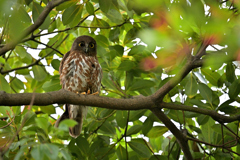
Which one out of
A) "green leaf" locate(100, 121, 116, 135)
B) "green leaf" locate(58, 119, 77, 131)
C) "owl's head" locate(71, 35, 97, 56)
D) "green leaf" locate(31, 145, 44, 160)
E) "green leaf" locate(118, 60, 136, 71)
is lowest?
"green leaf" locate(31, 145, 44, 160)

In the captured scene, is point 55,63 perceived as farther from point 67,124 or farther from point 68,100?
point 67,124

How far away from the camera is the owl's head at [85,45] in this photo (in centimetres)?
502

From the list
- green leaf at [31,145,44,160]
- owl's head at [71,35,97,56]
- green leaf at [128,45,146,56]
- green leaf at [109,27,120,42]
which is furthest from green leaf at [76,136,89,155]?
green leaf at [31,145,44,160]

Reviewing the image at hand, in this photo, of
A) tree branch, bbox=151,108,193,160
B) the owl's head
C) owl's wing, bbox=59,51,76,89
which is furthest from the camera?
the owl's head

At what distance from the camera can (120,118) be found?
12.1 feet

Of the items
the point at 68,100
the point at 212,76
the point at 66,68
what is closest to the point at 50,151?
the point at 68,100

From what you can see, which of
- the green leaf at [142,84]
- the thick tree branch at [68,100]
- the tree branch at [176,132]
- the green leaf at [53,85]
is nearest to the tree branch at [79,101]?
the thick tree branch at [68,100]

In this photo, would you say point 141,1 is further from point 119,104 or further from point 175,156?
point 175,156

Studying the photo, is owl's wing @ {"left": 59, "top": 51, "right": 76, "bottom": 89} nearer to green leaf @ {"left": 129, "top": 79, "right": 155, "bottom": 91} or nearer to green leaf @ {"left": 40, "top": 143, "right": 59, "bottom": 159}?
green leaf @ {"left": 129, "top": 79, "right": 155, "bottom": 91}

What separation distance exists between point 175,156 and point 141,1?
139 inches

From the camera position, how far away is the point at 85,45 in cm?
508

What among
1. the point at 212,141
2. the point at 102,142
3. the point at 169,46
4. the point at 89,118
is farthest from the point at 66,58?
the point at 169,46

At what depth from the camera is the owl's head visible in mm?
5016

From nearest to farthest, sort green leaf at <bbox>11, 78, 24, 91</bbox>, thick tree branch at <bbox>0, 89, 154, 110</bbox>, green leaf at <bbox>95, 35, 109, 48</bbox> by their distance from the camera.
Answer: thick tree branch at <bbox>0, 89, 154, 110</bbox>, green leaf at <bbox>95, 35, 109, 48</bbox>, green leaf at <bbox>11, 78, 24, 91</bbox>
